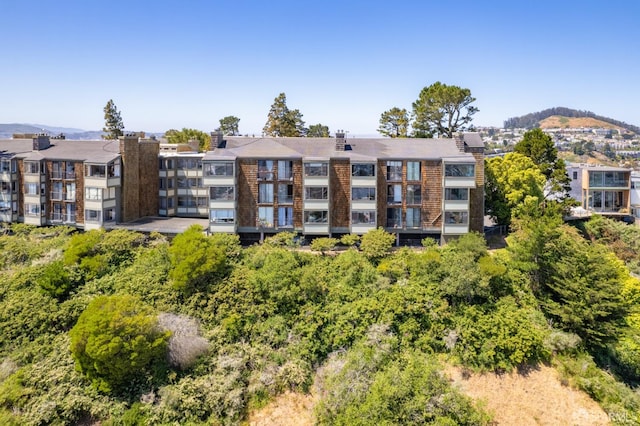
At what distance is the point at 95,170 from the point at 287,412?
3220cm

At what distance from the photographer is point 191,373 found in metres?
25.7

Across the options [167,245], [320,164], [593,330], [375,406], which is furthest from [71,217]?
[593,330]

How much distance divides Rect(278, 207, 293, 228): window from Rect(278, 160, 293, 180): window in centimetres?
297

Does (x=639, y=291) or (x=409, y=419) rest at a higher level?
(x=639, y=291)

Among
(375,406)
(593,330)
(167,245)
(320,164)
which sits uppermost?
(320,164)

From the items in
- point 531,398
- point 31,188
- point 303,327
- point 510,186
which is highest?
point 510,186

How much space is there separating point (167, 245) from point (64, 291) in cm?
846

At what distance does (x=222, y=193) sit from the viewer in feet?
128

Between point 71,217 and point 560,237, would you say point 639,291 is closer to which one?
point 560,237

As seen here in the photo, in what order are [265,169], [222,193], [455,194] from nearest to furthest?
[455,194] → [222,193] → [265,169]

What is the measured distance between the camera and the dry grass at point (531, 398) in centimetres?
2408

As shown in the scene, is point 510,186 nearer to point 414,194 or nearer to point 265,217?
point 414,194

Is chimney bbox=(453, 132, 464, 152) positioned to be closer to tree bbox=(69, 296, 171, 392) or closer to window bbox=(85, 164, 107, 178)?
tree bbox=(69, 296, 171, 392)

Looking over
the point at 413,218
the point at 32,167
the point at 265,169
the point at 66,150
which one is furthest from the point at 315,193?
the point at 32,167
